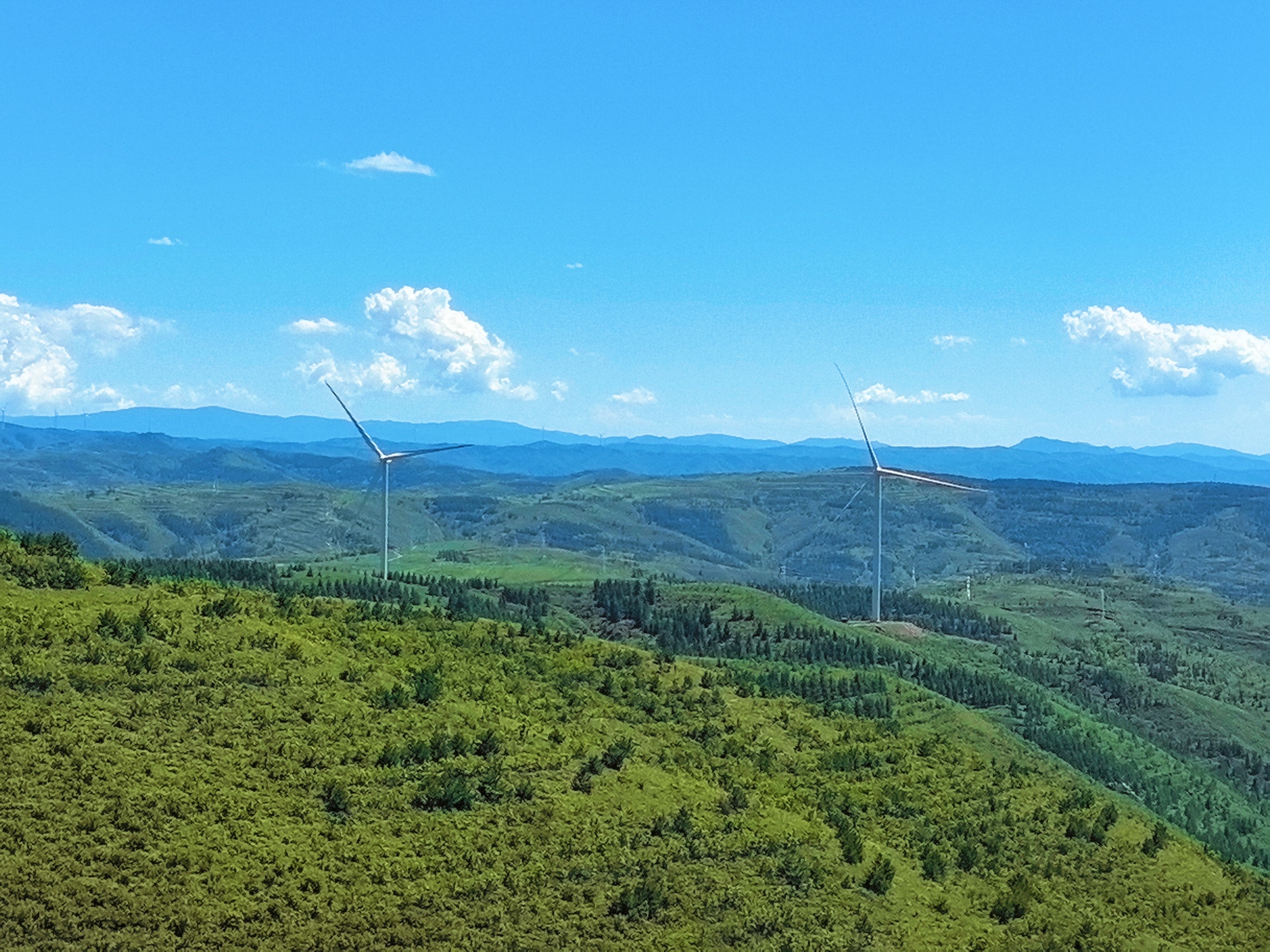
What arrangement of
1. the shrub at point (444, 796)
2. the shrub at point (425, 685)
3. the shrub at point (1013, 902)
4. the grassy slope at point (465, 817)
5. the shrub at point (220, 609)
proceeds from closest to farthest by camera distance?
1. the grassy slope at point (465, 817)
2. the shrub at point (444, 796)
3. the shrub at point (1013, 902)
4. the shrub at point (425, 685)
5. the shrub at point (220, 609)

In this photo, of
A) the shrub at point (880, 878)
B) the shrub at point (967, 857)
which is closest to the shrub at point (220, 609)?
the shrub at point (880, 878)

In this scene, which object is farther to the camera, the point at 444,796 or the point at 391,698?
the point at 391,698

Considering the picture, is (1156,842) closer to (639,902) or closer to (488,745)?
(639,902)

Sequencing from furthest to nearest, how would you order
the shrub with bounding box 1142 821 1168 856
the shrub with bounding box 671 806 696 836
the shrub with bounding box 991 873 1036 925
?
the shrub with bounding box 1142 821 1168 856
the shrub with bounding box 991 873 1036 925
the shrub with bounding box 671 806 696 836

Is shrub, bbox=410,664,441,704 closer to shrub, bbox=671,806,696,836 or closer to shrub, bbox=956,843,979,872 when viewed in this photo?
shrub, bbox=671,806,696,836

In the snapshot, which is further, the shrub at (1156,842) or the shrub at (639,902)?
the shrub at (1156,842)

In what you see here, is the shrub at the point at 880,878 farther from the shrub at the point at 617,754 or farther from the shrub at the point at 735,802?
the shrub at the point at 617,754

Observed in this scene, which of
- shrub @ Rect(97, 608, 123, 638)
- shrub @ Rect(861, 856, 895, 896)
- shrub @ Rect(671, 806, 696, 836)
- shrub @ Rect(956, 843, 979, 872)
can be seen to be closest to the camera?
shrub @ Rect(671, 806, 696, 836)

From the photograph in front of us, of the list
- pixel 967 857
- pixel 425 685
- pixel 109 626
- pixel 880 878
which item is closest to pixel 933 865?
pixel 967 857

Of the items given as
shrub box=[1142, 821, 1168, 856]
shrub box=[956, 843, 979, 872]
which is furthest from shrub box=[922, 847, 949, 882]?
shrub box=[1142, 821, 1168, 856]

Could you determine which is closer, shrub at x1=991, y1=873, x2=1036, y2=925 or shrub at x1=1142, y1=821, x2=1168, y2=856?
shrub at x1=991, y1=873, x2=1036, y2=925
